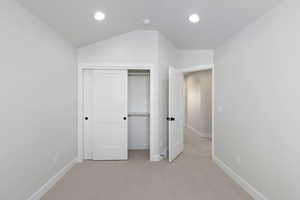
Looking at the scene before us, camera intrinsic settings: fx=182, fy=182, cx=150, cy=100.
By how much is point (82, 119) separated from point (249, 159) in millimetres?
3052

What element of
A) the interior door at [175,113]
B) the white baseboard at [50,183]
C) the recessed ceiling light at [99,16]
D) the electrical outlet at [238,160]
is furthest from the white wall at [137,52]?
the white baseboard at [50,183]

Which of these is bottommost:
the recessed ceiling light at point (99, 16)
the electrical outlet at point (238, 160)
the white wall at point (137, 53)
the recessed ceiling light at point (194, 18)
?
the electrical outlet at point (238, 160)

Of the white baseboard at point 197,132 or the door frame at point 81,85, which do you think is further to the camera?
the white baseboard at point 197,132

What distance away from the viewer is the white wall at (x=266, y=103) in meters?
1.84

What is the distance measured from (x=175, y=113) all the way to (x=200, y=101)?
288 cm

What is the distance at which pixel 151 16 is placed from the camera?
307 cm

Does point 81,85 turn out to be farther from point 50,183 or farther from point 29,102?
point 50,183

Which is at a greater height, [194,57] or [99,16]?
[99,16]

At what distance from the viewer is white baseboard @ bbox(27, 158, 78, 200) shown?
232cm

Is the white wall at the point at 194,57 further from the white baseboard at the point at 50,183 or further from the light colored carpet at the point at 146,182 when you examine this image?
the white baseboard at the point at 50,183

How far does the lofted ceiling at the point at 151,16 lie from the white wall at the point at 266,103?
0.24 metres

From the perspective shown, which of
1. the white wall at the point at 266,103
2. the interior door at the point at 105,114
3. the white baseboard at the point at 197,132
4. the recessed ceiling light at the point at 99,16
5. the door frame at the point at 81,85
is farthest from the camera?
the white baseboard at the point at 197,132

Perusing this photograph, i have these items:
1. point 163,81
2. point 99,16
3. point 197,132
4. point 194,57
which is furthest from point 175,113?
point 197,132

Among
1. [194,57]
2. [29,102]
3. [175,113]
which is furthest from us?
[194,57]
